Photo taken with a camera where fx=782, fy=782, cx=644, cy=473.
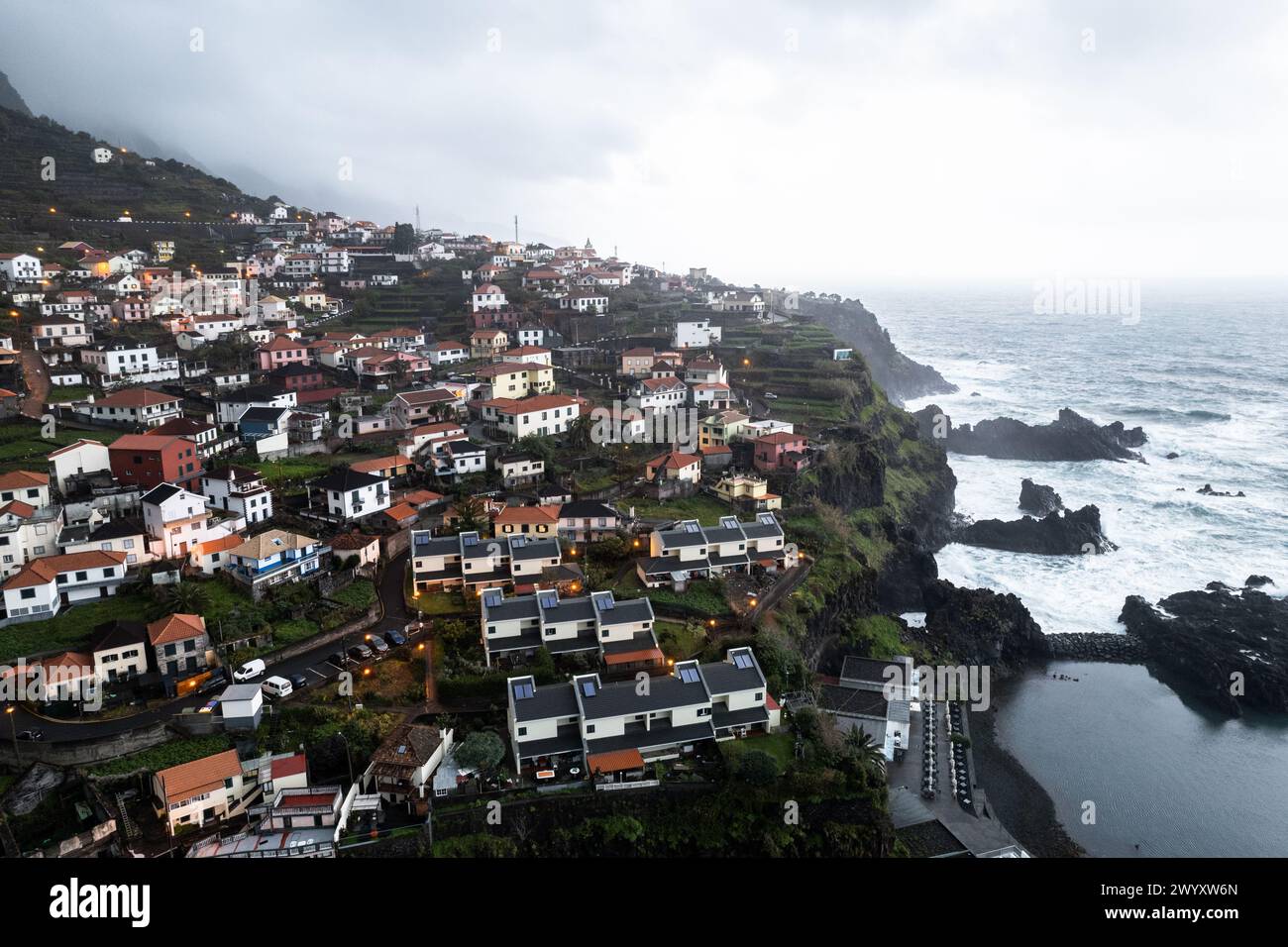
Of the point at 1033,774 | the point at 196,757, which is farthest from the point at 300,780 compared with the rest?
the point at 1033,774

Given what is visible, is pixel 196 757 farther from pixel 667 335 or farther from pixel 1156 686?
pixel 667 335

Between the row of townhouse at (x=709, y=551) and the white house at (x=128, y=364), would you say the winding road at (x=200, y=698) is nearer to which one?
the row of townhouse at (x=709, y=551)

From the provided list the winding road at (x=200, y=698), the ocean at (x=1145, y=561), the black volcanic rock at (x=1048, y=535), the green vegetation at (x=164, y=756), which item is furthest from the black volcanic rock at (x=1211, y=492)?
the green vegetation at (x=164, y=756)

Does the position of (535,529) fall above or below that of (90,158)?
below

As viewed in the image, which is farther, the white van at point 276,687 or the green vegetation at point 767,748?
the white van at point 276,687

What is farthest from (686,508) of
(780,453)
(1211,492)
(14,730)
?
(1211,492)

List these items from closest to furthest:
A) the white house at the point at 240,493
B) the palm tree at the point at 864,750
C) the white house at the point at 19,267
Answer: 1. the palm tree at the point at 864,750
2. the white house at the point at 240,493
3. the white house at the point at 19,267

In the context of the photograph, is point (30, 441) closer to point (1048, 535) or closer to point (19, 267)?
point (19, 267)

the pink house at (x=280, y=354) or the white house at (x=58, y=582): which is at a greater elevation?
the pink house at (x=280, y=354)
